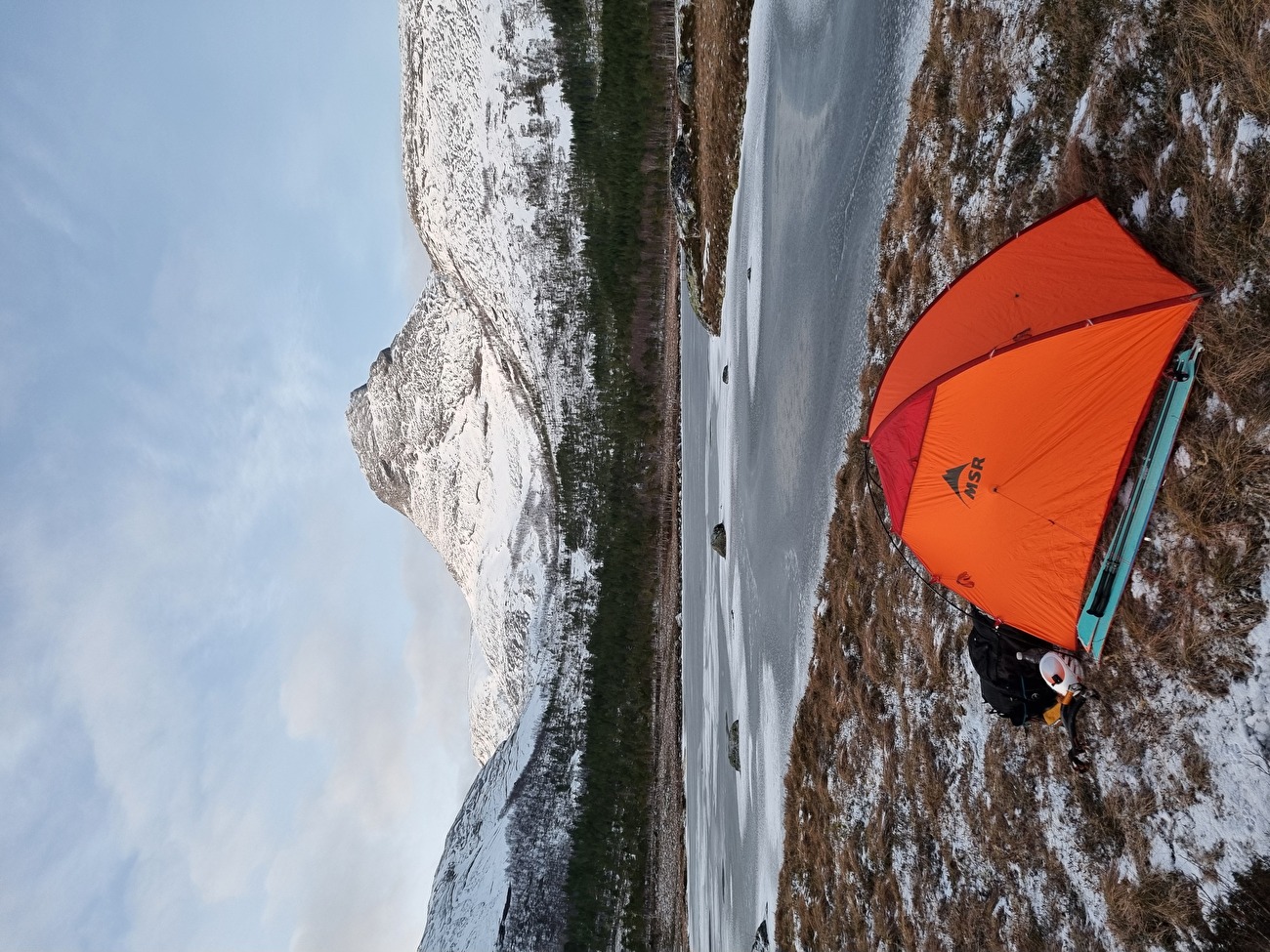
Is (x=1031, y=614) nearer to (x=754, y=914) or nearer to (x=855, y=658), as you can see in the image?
(x=855, y=658)

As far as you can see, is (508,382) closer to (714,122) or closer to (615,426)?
(615,426)

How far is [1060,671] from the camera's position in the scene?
6.25 metres

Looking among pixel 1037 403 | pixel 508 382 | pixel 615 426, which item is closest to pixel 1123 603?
pixel 1037 403

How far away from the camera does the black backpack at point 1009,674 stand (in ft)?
21.4

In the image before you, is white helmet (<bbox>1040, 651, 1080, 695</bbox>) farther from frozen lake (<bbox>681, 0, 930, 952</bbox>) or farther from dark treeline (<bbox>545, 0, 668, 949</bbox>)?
dark treeline (<bbox>545, 0, 668, 949</bbox>)

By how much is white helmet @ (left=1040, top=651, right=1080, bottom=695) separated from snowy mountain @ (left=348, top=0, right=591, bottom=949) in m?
19.5

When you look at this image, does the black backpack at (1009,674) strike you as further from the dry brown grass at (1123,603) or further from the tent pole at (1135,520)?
the tent pole at (1135,520)

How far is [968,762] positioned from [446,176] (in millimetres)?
26940

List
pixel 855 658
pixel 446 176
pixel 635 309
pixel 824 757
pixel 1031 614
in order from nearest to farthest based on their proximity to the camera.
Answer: pixel 1031 614
pixel 855 658
pixel 824 757
pixel 635 309
pixel 446 176

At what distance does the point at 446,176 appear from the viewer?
26984 mm

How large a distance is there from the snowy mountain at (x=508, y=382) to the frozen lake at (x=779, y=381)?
727 centimetres

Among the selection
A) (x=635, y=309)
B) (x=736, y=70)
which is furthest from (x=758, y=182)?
(x=635, y=309)

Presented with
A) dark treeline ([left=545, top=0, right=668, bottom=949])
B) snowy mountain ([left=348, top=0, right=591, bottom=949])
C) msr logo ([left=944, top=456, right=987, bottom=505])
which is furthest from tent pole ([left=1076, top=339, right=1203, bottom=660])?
snowy mountain ([left=348, top=0, right=591, bottom=949])

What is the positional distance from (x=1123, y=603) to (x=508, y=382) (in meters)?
24.1
